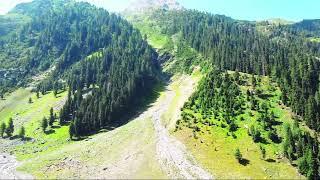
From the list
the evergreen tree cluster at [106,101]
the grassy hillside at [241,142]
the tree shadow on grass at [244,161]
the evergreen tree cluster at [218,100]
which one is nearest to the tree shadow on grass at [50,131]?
the evergreen tree cluster at [106,101]

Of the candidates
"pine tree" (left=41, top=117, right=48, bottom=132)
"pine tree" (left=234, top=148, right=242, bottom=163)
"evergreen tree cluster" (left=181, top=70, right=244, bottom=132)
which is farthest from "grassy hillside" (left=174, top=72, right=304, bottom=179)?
"pine tree" (left=41, top=117, right=48, bottom=132)

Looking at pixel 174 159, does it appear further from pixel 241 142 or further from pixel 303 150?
pixel 303 150

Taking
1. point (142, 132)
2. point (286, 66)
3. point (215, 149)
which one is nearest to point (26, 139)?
point (142, 132)

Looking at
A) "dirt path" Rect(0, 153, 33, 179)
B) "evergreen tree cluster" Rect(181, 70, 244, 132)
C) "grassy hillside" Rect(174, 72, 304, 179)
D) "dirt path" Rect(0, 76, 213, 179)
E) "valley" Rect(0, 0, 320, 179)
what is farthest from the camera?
"evergreen tree cluster" Rect(181, 70, 244, 132)

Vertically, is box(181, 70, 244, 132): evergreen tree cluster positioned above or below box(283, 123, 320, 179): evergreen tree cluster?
above

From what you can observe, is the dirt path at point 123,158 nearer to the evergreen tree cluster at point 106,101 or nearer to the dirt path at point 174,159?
the dirt path at point 174,159

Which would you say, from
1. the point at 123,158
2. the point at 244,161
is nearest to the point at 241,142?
the point at 244,161

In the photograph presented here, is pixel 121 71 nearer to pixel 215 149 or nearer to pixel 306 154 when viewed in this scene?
pixel 215 149

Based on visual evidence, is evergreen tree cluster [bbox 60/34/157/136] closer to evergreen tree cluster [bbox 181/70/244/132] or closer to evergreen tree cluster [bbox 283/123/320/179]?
evergreen tree cluster [bbox 181/70/244/132]
